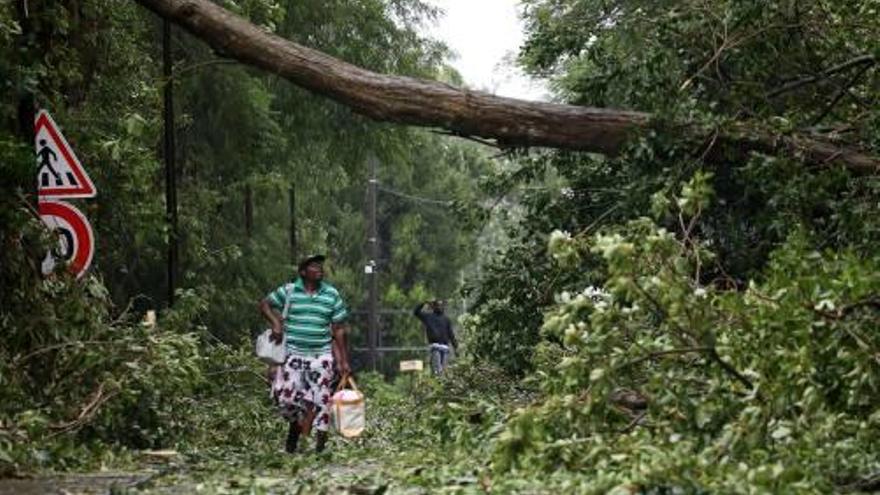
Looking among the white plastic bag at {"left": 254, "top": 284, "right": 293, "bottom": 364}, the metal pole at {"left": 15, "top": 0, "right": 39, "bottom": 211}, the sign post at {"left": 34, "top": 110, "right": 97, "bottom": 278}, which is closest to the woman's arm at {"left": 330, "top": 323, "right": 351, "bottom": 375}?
the white plastic bag at {"left": 254, "top": 284, "right": 293, "bottom": 364}

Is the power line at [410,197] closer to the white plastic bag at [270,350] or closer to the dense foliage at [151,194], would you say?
the dense foliage at [151,194]

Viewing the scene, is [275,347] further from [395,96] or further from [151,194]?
[151,194]

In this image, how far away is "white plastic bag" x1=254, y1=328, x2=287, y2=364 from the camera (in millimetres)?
11758

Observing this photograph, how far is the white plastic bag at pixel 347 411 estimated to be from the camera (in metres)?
11.7

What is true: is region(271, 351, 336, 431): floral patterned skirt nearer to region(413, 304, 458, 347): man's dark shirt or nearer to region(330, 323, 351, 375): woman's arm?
region(330, 323, 351, 375): woman's arm

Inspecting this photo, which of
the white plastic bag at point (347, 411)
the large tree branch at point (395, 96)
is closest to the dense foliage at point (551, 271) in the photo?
the white plastic bag at point (347, 411)

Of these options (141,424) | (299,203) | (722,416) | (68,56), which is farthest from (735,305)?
(299,203)

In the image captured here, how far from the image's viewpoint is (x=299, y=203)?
30266 millimetres

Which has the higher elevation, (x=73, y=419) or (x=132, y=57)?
(x=132, y=57)

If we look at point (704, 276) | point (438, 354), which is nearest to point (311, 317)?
point (704, 276)

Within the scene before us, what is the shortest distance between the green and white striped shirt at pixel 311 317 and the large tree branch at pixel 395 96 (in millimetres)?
1553

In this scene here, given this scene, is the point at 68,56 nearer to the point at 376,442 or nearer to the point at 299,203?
the point at 376,442

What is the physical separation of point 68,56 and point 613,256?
6152mm

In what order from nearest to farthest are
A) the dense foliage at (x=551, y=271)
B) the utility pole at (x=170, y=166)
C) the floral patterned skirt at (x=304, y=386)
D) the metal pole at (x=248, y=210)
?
the dense foliage at (x=551, y=271), the floral patterned skirt at (x=304, y=386), the utility pole at (x=170, y=166), the metal pole at (x=248, y=210)
